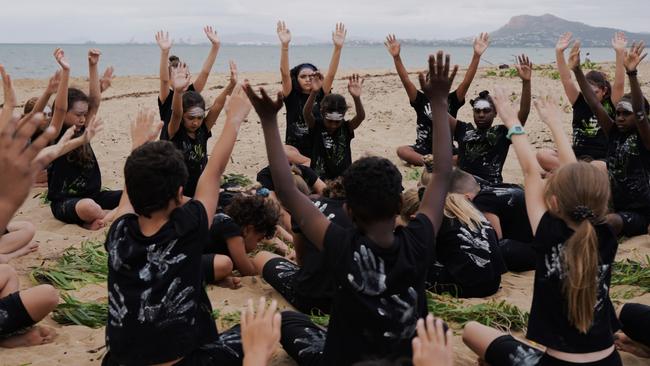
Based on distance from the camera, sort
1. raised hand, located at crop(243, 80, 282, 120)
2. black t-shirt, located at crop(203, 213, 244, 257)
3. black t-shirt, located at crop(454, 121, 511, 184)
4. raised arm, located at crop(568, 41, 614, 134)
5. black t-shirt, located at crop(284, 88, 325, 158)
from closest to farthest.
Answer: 1. raised hand, located at crop(243, 80, 282, 120)
2. black t-shirt, located at crop(203, 213, 244, 257)
3. raised arm, located at crop(568, 41, 614, 134)
4. black t-shirt, located at crop(454, 121, 511, 184)
5. black t-shirt, located at crop(284, 88, 325, 158)

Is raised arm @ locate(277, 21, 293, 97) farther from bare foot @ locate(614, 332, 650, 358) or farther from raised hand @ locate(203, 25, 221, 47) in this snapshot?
bare foot @ locate(614, 332, 650, 358)

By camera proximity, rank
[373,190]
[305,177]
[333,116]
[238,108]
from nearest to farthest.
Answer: [373,190], [238,108], [305,177], [333,116]

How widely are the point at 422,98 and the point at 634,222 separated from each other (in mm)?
3649

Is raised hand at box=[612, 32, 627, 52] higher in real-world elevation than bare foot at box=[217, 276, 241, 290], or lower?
higher

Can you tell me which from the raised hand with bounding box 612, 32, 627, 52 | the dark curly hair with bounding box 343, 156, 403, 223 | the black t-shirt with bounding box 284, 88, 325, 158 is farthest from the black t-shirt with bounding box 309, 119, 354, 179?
the dark curly hair with bounding box 343, 156, 403, 223

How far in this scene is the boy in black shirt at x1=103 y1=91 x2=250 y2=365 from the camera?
3646 mm

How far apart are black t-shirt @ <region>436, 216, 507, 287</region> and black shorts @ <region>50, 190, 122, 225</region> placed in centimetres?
448

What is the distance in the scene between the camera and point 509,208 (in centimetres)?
664

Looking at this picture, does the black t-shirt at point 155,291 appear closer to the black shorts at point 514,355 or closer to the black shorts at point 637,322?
the black shorts at point 514,355

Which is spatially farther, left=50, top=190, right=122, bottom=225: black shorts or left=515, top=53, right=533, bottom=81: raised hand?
left=50, top=190, right=122, bottom=225: black shorts

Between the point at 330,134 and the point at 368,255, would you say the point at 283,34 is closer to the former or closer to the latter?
the point at 330,134

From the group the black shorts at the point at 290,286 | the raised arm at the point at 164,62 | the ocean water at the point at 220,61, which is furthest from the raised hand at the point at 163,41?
the ocean water at the point at 220,61

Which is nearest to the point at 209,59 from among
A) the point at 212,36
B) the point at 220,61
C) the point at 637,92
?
the point at 212,36

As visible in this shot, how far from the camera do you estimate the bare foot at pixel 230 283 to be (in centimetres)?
580
